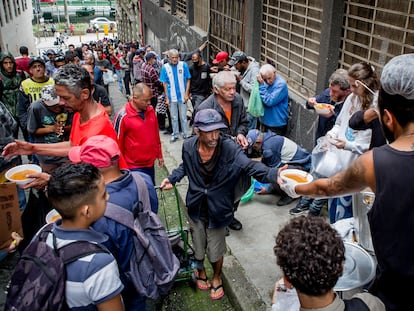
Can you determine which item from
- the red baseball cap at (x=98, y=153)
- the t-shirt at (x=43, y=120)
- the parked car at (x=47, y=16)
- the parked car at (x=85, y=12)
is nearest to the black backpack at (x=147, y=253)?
the red baseball cap at (x=98, y=153)

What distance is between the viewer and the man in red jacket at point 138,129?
16.2 ft

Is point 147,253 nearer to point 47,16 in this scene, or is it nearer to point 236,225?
point 236,225

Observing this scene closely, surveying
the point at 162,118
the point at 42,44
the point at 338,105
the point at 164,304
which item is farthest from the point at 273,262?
the point at 42,44

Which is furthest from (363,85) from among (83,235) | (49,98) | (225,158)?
(49,98)

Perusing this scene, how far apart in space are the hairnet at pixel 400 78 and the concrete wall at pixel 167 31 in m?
10.8

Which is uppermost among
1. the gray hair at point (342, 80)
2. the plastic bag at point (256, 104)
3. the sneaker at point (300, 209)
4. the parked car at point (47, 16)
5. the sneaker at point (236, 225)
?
the gray hair at point (342, 80)

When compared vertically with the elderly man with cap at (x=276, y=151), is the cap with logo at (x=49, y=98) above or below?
above

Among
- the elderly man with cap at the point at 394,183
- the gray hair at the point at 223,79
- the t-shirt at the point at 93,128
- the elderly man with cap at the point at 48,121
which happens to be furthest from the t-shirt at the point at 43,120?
the elderly man with cap at the point at 394,183

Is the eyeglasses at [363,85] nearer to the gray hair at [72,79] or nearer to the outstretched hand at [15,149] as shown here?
the gray hair at [72,79]

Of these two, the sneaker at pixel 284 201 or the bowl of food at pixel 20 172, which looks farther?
the sneaker at pixel 284 201

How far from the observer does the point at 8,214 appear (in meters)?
4.08

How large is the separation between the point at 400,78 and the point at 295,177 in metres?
1.29

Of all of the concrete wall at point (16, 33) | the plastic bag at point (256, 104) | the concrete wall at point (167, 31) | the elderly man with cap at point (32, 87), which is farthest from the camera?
the concrete wall at point (16, 33)

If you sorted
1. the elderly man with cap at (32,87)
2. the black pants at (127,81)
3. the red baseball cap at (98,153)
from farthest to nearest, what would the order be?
the black pants at (127,81)
the elderly man with cap at (32,87)
the red baseball cap at (98,153)
